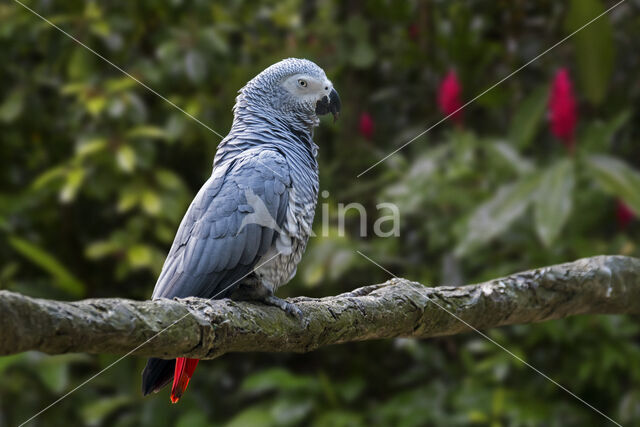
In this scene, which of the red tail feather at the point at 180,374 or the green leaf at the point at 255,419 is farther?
the green leaf at the point at 255,419

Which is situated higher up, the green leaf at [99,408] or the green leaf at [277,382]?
the green leaf at [277,382]

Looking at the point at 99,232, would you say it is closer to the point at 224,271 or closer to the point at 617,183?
the point at 224,271

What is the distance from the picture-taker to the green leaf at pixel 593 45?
1885 millimetres

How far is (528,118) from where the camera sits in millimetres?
1924

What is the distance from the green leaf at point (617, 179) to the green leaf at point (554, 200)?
0.07 meters

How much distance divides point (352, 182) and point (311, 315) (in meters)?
1.07

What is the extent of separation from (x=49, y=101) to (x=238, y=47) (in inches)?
25.0

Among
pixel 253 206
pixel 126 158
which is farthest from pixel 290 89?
pixel 126 158

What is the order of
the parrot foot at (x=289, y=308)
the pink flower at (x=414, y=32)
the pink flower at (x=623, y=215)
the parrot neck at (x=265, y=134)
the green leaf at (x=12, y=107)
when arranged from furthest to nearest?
the pink flower at (x=414, y=32)
the green leaf at (x=12, y=107)
the pink flower at (x=623, y=215)
the parrot neck at (x=265, y=134)
the parrot foot at (x=289, y=308)

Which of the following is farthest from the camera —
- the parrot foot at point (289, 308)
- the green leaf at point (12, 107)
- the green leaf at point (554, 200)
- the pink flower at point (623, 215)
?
the green leaf at point (12, 107)

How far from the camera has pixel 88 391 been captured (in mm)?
1995

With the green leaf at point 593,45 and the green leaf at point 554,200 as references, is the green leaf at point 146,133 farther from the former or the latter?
the green leaf at point 593,45

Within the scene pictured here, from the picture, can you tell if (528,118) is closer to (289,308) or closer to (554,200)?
(554,200)

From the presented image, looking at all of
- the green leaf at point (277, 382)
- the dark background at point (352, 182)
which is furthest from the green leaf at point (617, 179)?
the green leaf at point (277, 382)
